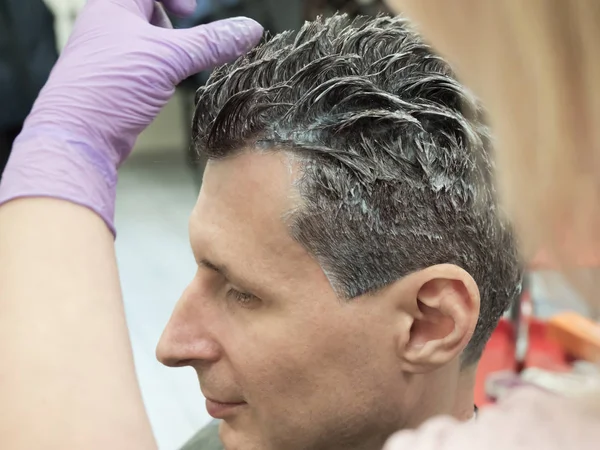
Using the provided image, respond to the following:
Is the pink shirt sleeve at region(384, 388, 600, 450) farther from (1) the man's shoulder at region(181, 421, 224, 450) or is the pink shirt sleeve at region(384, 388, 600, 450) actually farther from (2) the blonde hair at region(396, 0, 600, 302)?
(1) the man's shoulder at region(181, 421, 224, 450)

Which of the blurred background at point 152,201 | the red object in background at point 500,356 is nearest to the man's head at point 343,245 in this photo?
the blurred background at point 152,201

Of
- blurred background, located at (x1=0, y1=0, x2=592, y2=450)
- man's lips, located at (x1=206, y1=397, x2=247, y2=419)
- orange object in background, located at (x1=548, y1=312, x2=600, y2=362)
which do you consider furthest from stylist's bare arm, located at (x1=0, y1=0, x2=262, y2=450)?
orange object in background, located at (x1=548, y1=312, x2=600, y2=362)

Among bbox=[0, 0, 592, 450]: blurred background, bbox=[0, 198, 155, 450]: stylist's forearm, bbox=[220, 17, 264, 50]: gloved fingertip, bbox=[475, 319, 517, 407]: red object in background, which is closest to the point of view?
bbox=[0, 198, 155, 450]: stylist's forearm

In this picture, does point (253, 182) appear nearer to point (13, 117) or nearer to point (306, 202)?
point (306, 202)

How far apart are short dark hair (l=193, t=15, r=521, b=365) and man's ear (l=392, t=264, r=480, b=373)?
23mm

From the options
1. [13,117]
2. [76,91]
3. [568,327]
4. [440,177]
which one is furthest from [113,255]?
[13,117]

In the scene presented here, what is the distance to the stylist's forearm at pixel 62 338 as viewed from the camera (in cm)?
81

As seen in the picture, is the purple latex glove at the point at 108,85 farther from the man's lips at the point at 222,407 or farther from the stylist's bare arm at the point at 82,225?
the man's lips at the point at 222,407

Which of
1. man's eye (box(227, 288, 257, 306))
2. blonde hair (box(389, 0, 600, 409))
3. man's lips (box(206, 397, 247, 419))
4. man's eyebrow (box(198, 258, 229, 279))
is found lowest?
man's lips (box(206, 397, 247, 419))

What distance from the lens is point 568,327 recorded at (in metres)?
1.96

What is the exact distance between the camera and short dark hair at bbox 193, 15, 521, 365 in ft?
2.88

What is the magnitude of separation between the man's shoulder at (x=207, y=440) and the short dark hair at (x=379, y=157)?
57cm

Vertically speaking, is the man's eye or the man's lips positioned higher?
the man's eye

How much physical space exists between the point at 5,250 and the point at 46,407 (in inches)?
9.2
